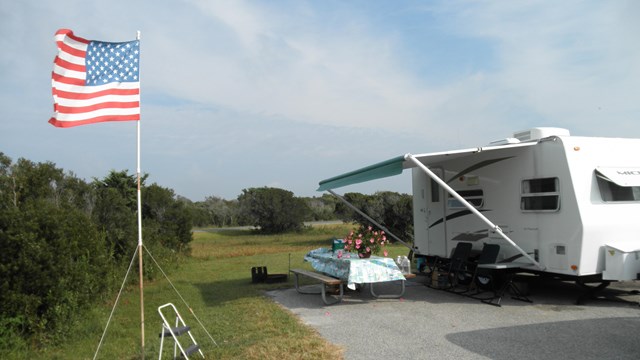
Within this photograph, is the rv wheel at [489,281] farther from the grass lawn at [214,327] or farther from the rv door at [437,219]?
the grass lawn at [214,327]

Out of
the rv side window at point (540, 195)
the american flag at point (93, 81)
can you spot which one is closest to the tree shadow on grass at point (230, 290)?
the american flag at point (93, 81)

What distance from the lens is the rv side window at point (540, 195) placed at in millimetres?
7465

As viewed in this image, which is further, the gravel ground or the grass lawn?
the grass lawn

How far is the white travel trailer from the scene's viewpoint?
706 centimetres

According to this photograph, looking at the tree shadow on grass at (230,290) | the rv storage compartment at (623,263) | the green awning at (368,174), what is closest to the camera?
the rv storage compartment at (623,263)

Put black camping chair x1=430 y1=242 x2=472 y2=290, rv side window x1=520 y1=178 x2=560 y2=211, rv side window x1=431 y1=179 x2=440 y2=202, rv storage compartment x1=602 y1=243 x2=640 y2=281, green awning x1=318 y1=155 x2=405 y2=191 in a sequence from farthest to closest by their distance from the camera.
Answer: rv side window x1=431 y1=179 x2=440 y2=202 < black camping chair x1=430 y1=242 x2=472 y2=290 < green awning x1=318 y1=155 x2=405 y2=191 < rv side window x1=520 y1=178 x2=560 y2=211 < rv storage compartment x1=602 y1=243 x2=640 y2=281

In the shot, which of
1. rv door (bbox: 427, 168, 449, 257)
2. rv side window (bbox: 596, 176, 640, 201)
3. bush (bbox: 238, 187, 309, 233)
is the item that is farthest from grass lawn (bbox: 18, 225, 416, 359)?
bush (bbox: 238, 187, 309, 233)

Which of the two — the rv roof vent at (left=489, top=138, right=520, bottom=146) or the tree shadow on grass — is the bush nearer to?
the tree shadow on grass

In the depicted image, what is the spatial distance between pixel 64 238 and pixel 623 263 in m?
7.60

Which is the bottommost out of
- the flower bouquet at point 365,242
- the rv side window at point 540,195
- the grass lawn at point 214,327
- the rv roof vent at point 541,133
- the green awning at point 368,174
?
the grass lawn at point 214,327

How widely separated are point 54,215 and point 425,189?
6842mm

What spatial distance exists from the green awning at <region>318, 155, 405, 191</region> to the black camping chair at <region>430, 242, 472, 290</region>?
1.94 meters

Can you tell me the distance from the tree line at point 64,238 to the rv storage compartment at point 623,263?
7.35 metres

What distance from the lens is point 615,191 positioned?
24.4ft
